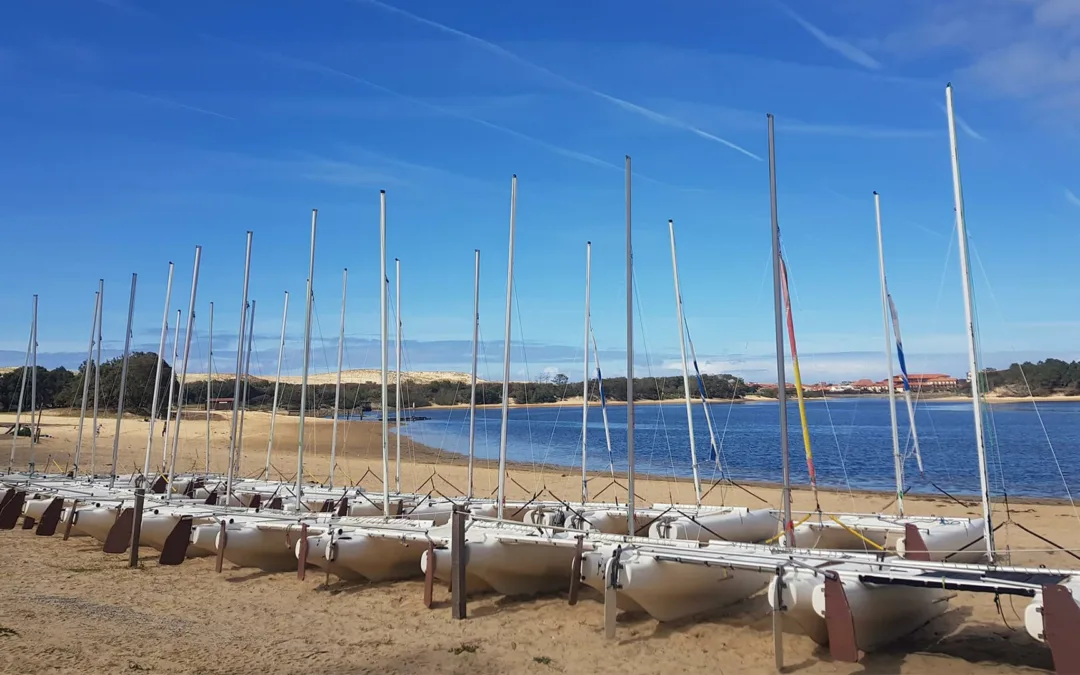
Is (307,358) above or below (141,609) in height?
above

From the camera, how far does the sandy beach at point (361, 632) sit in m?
10.3

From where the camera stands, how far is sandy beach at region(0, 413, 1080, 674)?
406 inches

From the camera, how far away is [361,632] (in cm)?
1196

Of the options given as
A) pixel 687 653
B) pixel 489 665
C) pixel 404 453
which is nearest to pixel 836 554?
pixel 687 653

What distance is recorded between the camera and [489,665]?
10.5 meters

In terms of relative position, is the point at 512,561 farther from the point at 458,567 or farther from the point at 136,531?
the point at 136,531

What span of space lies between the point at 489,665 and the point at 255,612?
486cm

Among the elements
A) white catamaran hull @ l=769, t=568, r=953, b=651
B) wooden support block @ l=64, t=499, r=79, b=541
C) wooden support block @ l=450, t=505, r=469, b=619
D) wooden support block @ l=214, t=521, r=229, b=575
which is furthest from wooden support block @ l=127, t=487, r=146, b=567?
white catamaran hull @ l=769, t=568, r=953, b=651

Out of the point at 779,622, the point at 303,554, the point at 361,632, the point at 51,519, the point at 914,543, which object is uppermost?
the point at 914,543

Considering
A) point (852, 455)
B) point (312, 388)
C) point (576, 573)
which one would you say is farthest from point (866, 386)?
point (312, 388)

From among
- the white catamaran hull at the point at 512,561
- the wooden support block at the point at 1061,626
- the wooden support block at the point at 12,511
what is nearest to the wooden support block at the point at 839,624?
the wooden support block at the point at 1061,626

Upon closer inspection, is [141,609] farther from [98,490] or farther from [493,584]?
[98,490]

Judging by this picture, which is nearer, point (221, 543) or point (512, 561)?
point (512, 561)

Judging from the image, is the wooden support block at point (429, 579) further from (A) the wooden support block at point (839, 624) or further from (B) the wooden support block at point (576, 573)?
(A) the wooden support block at point (839, 624)
